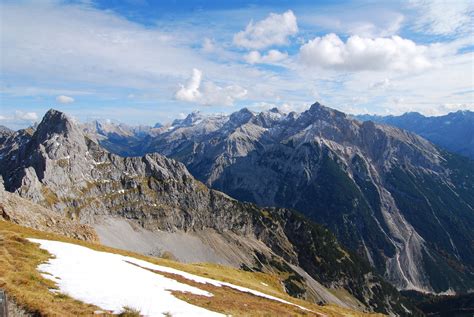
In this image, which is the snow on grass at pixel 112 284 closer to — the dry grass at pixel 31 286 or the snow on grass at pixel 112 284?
the snow on grass at pixel 112 284

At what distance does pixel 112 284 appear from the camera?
34812mm

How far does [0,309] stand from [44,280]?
13.3m

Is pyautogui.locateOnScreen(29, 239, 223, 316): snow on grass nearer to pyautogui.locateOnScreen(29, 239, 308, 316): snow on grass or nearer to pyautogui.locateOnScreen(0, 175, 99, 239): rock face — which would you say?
pyautogui.locateOnScreen(29, 239, 308, 316): snow on grass

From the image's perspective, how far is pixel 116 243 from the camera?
19562 centimetres

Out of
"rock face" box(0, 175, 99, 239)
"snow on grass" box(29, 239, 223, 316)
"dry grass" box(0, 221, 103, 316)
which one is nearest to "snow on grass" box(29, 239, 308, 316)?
"snow on grass" box(29, 239, 223, 316)

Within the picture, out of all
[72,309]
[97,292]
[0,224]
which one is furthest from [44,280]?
[0,224]

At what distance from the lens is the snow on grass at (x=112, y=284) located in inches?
1160

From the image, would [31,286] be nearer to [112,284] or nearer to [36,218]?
[112,284]

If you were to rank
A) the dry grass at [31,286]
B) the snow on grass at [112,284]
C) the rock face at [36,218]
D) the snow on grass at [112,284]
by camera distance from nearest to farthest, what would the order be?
the dry grass at [31,286], the snow on grass at [112,284], the snow on grass at [112,284], the rock face at [36,218]

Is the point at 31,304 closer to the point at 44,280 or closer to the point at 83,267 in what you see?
the point at 44,280

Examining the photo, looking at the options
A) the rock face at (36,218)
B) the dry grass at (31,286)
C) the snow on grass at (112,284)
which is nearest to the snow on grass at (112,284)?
the snow on grass at (112,284)

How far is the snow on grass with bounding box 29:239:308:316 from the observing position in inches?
1160

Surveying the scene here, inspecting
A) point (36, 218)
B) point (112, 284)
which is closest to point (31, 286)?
point (112, 284)

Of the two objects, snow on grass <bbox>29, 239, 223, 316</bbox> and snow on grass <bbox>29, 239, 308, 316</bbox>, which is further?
snow on grass <bbox>29, 239, 308, 316</bbox>
